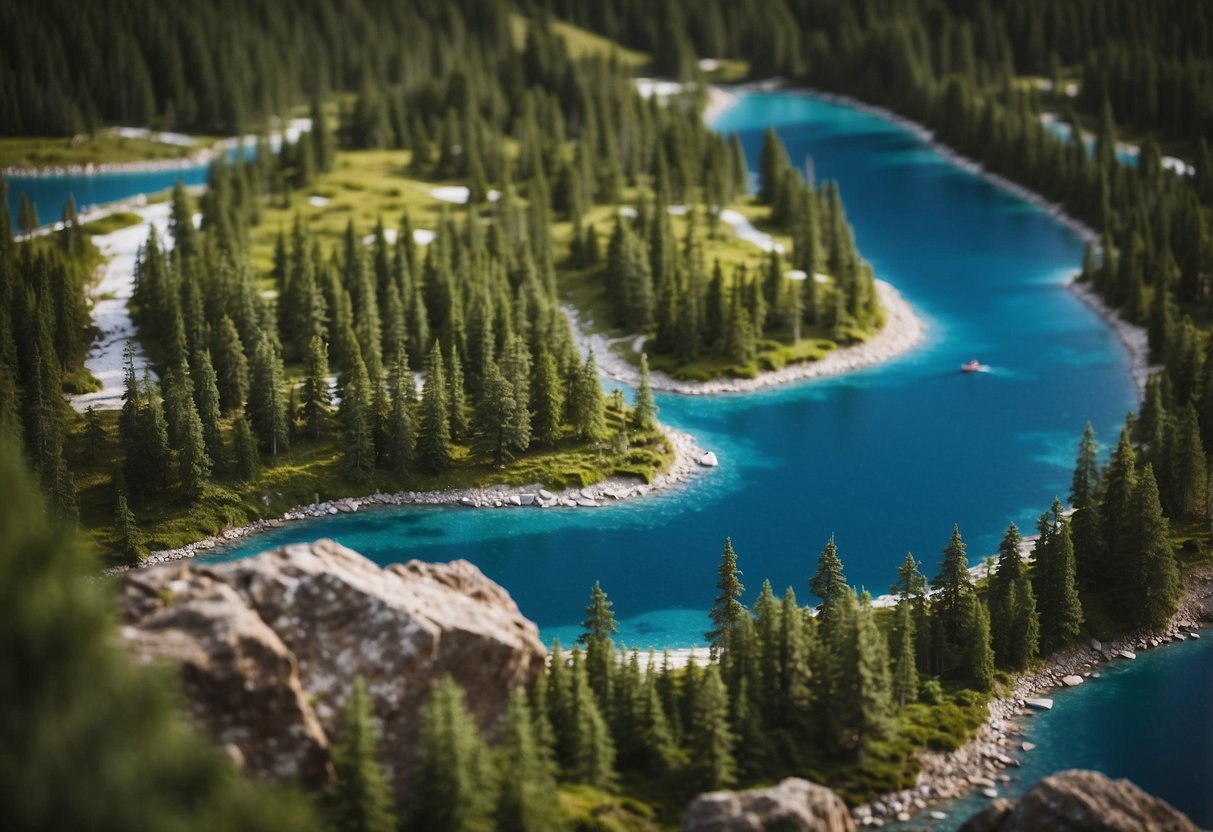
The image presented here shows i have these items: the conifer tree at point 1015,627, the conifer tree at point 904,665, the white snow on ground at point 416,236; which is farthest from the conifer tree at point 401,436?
the white snow on ground at point 416,236

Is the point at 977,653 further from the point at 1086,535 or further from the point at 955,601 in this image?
the point at 1086,535

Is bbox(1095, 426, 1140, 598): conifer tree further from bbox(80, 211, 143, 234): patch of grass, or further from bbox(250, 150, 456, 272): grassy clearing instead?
bbox(80, 211, 143, 234): patch of grass

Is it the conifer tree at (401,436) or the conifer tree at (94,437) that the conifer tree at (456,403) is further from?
the conifer tree at (94,437)

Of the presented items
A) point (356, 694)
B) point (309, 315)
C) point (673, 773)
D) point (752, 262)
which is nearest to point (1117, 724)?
point (673, 773)

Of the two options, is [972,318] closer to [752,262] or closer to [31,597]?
[752,262]

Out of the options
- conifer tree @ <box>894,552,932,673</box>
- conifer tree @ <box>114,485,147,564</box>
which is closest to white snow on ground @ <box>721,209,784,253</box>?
conifer tree @ <box>114,485,147,564</box>

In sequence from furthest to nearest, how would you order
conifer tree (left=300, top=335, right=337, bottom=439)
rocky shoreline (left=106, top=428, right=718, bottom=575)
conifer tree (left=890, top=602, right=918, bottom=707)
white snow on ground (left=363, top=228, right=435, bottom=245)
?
1. white snow on ground (left=363, top=228, right=435, bottom=245)
2. conifer tree (left=300, top=335, right=337, bottom=439)
3. rocky shoreline (left=106, top=428, right=718, bottom=575)
4. conifer tree (left=890, top=602, right=918, bottom=707)
